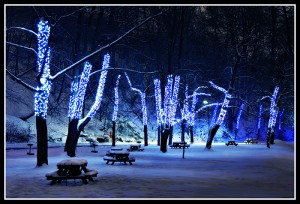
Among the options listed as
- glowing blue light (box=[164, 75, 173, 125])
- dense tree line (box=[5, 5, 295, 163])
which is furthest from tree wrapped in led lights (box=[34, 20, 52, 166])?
glowing blue light (box=[164, 75, 173, 125])

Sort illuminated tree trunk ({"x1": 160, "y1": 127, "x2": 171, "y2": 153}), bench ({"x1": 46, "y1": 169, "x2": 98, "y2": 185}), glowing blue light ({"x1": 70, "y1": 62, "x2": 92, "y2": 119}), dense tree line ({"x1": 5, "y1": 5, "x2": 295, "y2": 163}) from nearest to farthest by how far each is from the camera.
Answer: bench ({"x1": 46, "y1": 169, "x2": 98, "y2": 185}) < glowing blue light ({"x1": 70, "y1": 62, "x2": 92, "y2": 119}) < dense tree line ({"x1": 5, "y1": 5, "x2": 295, "y2": 163}) < illuminated tree trunk ({"x1": 160, "y1": 127, "x2": 171, "y2": 153})

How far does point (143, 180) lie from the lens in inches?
590

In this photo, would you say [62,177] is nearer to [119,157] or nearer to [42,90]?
[42,90]

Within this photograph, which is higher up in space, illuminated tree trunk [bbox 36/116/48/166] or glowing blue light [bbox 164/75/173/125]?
glowing blue light [bbox 164/75/173/125]

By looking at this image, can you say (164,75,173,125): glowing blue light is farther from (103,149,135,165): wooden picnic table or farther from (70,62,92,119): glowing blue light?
(103,149,135,165): wooden picnic table

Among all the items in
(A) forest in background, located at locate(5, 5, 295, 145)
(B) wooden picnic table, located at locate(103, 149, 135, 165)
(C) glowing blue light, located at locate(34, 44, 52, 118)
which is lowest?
(B) wooden picnic table, located at locate(103, 149, 135, 165)

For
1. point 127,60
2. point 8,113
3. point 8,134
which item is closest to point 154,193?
point 8,134

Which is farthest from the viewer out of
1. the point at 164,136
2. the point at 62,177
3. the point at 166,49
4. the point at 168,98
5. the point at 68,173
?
the point at 166,49

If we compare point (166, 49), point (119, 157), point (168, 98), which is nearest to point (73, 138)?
point (119, 157)

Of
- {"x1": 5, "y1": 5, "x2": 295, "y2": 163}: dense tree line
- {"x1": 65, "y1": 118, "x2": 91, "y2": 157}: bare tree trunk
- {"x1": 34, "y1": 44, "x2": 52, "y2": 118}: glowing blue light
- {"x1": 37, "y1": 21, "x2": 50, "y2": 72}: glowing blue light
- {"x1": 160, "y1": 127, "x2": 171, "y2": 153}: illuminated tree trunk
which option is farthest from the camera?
{"x1": 160, "y1": 127, "x2": 171, "y2": 153}: illuminated tree trunk
